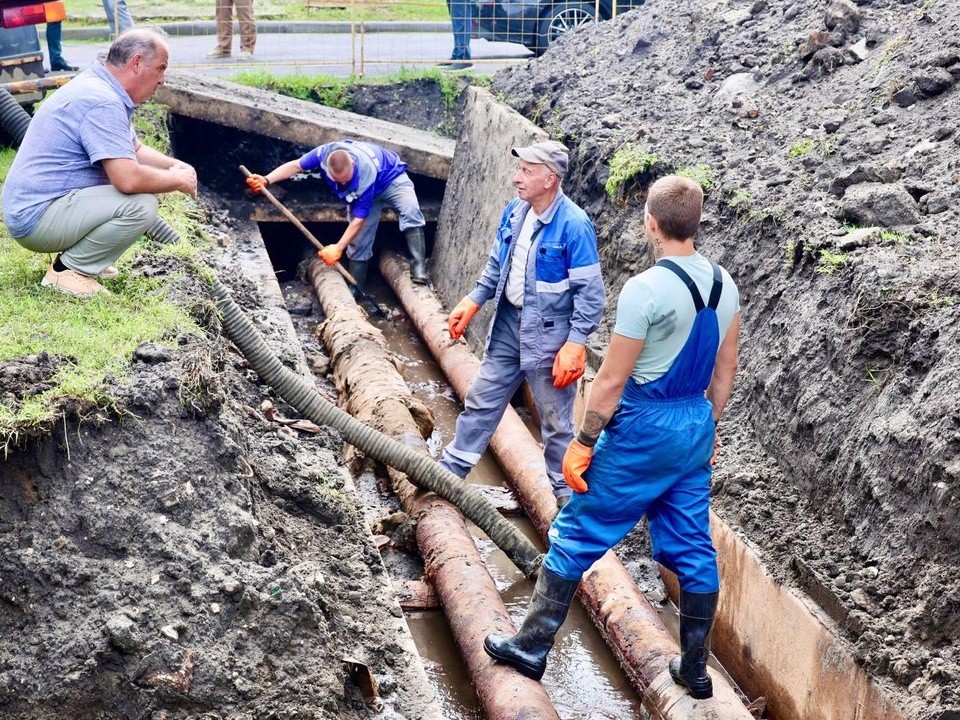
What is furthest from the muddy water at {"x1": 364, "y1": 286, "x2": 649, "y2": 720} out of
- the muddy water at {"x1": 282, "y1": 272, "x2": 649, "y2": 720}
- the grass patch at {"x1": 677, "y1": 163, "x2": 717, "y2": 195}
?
the grass patch at {"x1": 677, "y1": 163, "x2": 717, "y2": 195}

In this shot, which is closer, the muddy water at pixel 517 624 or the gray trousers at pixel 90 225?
the muddy water at pixel 517 624

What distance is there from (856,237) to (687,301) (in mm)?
2172

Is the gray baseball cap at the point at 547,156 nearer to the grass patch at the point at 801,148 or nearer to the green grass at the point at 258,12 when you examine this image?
the grass patch at the point at 801,148

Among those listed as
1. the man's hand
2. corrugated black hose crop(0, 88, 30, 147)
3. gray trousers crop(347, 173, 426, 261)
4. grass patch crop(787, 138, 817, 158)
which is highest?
the man's hand

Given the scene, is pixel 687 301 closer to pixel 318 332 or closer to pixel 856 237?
pixel 856 237

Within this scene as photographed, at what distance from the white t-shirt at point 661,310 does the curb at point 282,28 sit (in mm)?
13983

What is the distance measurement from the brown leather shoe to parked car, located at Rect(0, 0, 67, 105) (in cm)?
375

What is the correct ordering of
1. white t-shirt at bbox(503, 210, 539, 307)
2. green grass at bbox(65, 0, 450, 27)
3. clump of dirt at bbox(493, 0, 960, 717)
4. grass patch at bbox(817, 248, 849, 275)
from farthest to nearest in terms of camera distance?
green grass at bbox(65, 0, 450, 27) < white t-shirt at bbox(503, 210, 539, 307) < grass patch at bbox(817, 248, 849, 275) < clump of dirt at bbox(493, 0, 960, 717)

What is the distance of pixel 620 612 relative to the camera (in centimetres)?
544

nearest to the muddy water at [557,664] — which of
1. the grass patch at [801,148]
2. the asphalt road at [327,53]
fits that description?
the grass patch at [801,148]

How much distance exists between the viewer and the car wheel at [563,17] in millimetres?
14695

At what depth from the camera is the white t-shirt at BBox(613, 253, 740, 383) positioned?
4.23 meters

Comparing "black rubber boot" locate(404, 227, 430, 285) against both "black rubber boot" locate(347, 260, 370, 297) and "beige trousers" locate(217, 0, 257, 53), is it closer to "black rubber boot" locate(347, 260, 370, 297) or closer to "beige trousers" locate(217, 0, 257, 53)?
"black rubber boot" locate(347, 260, 370, 297)

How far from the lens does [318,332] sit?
30.9 ft
